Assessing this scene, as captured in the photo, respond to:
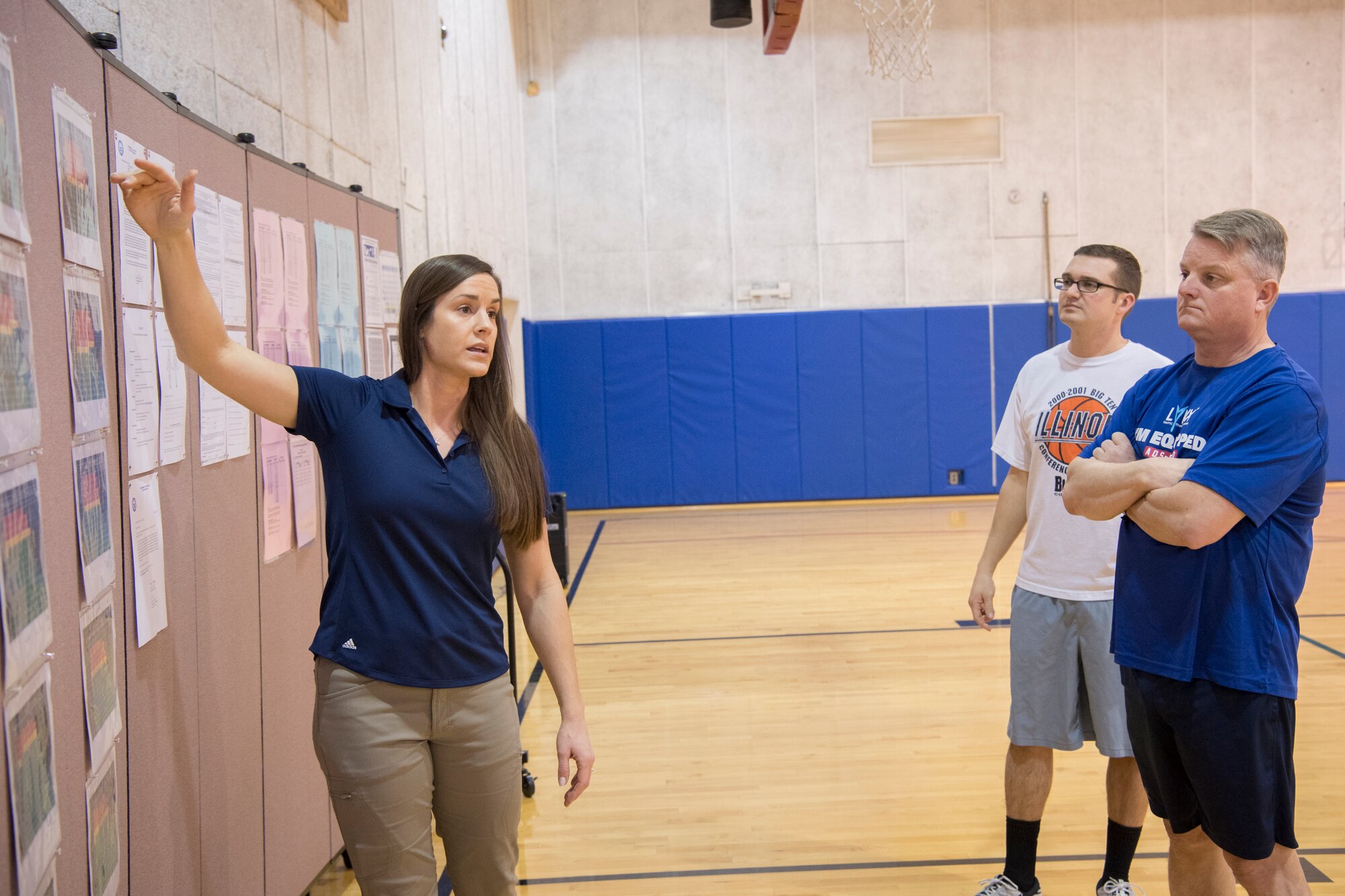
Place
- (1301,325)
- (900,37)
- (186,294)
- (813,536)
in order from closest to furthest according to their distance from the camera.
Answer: (186,294) < (813,536) < (900,37) < (1301,325)

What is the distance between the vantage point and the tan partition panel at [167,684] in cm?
200

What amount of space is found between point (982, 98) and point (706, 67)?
2848 millimetres

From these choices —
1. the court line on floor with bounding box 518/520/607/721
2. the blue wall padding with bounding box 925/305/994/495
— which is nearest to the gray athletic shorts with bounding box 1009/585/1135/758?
the court line on floor with bounding box 518/520/607/721

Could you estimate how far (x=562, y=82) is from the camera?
1069 cm

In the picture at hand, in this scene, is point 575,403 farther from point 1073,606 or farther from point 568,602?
point 1073,606

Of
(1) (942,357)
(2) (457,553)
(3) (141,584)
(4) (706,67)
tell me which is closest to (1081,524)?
(2) (457,553)

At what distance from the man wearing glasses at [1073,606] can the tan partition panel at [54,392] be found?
214 cm

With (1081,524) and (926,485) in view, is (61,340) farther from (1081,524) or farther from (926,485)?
(926,485)

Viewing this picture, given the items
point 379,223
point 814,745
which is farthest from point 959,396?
point 379,223

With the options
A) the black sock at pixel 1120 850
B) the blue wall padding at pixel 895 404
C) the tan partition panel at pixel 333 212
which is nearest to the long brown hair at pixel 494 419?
the tan partition panel at pixel 333 212

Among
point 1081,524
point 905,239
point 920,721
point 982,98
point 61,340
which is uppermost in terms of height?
point 982,98

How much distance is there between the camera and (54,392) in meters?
1.66

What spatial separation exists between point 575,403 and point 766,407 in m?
1.97

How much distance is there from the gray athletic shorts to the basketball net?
848 cm
